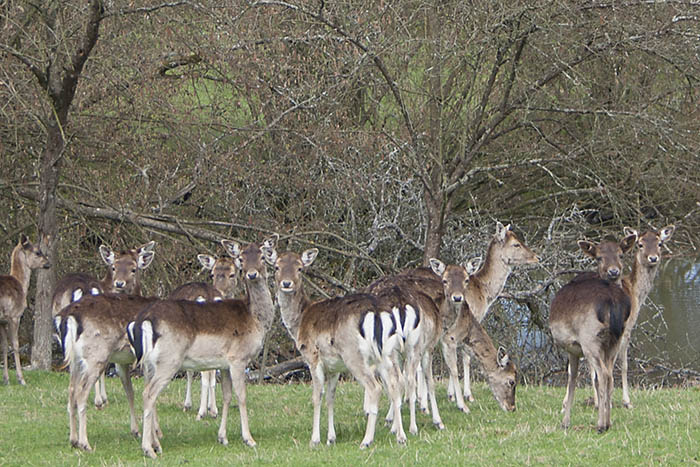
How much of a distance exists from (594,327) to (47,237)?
8204mm

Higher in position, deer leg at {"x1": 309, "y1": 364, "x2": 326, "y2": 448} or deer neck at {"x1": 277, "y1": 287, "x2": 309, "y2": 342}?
deer neck at {"x1": 277, "y1": 287, "x2": 309, "y2": 342}

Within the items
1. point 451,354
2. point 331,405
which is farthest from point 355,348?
point 451,354

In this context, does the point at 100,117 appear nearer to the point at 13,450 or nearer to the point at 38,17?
the point at 38,17

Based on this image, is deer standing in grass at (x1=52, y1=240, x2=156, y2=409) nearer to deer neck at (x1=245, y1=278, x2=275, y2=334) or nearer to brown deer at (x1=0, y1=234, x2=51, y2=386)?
brown deer at (x1=0, y1=234, x2=51, y2=386)

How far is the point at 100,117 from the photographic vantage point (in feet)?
51.5

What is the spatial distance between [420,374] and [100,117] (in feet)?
24.1

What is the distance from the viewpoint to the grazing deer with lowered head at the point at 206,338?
29.5 feet

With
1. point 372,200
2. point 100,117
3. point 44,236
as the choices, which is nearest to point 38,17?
point 100,117

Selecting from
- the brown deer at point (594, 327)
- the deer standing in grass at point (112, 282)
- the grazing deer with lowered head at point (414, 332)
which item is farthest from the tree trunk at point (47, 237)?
the brown deer at point (594, 327)

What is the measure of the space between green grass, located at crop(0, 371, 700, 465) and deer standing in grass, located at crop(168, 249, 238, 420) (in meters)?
0.25

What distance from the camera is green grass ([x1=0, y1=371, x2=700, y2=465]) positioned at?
821cm

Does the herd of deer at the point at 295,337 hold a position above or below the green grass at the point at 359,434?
above

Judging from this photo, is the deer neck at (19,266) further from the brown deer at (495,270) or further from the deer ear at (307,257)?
the brown deer at (495,270)

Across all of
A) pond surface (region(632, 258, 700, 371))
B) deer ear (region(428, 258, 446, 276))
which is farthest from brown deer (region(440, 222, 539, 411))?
pond surface (region(632, 258, 700, 371))
